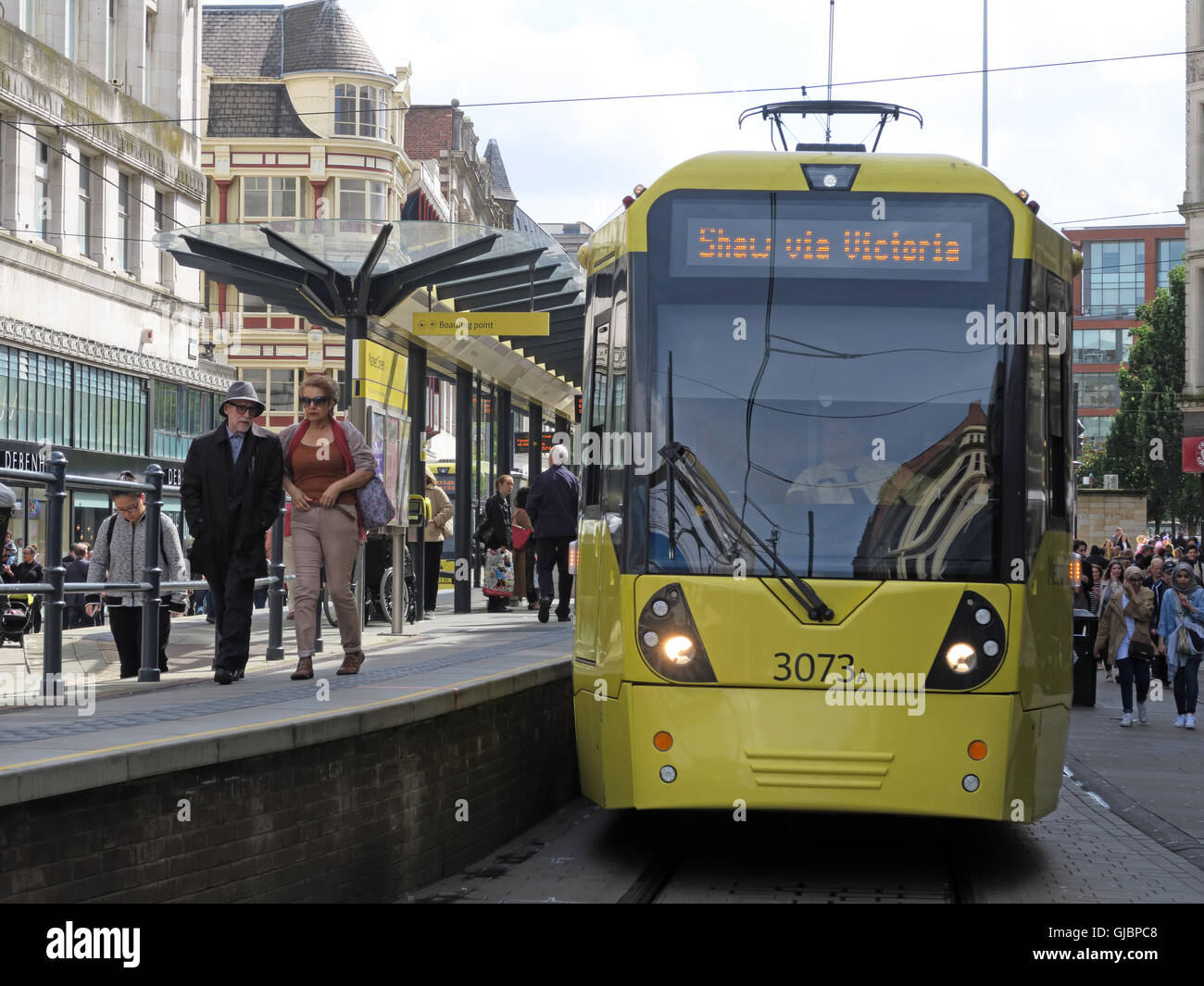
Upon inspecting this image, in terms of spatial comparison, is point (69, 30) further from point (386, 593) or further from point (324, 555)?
point (324, 555)

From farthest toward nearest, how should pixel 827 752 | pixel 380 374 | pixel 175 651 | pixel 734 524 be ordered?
pixel 380 374
pixel 175 651
pixel 734 524
pixel 827 752

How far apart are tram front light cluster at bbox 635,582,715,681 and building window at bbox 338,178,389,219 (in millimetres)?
54602

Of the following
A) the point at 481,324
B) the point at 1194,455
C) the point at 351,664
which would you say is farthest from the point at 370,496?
the point at 1194,455

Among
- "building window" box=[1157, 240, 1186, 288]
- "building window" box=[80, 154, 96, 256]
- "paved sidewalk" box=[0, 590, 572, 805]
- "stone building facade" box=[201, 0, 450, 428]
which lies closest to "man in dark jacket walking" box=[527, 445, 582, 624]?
"paved sidewalk" box=[0, 590, 572, 805]

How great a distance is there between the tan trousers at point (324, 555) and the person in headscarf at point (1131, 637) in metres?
11.8

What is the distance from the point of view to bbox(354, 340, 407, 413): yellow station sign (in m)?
14.4

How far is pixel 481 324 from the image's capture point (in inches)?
666

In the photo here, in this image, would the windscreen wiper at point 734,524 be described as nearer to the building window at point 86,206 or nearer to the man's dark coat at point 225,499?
the man's dark coat at point 225,499

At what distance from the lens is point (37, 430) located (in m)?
33.2

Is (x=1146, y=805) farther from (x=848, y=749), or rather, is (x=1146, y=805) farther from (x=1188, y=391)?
(x=1188, y=391)

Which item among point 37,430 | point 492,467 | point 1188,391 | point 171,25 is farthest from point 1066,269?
point 1188,391

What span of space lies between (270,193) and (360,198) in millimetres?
3096

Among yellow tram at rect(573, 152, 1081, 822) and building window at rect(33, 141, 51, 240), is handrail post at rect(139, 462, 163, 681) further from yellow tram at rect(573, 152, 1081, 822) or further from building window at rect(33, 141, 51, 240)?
building window at rect(33, 141, 51, 240)

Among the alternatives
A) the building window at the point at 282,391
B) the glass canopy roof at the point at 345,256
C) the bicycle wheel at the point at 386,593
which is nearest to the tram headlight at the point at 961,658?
the glass canopy roof at the point at 345,256
